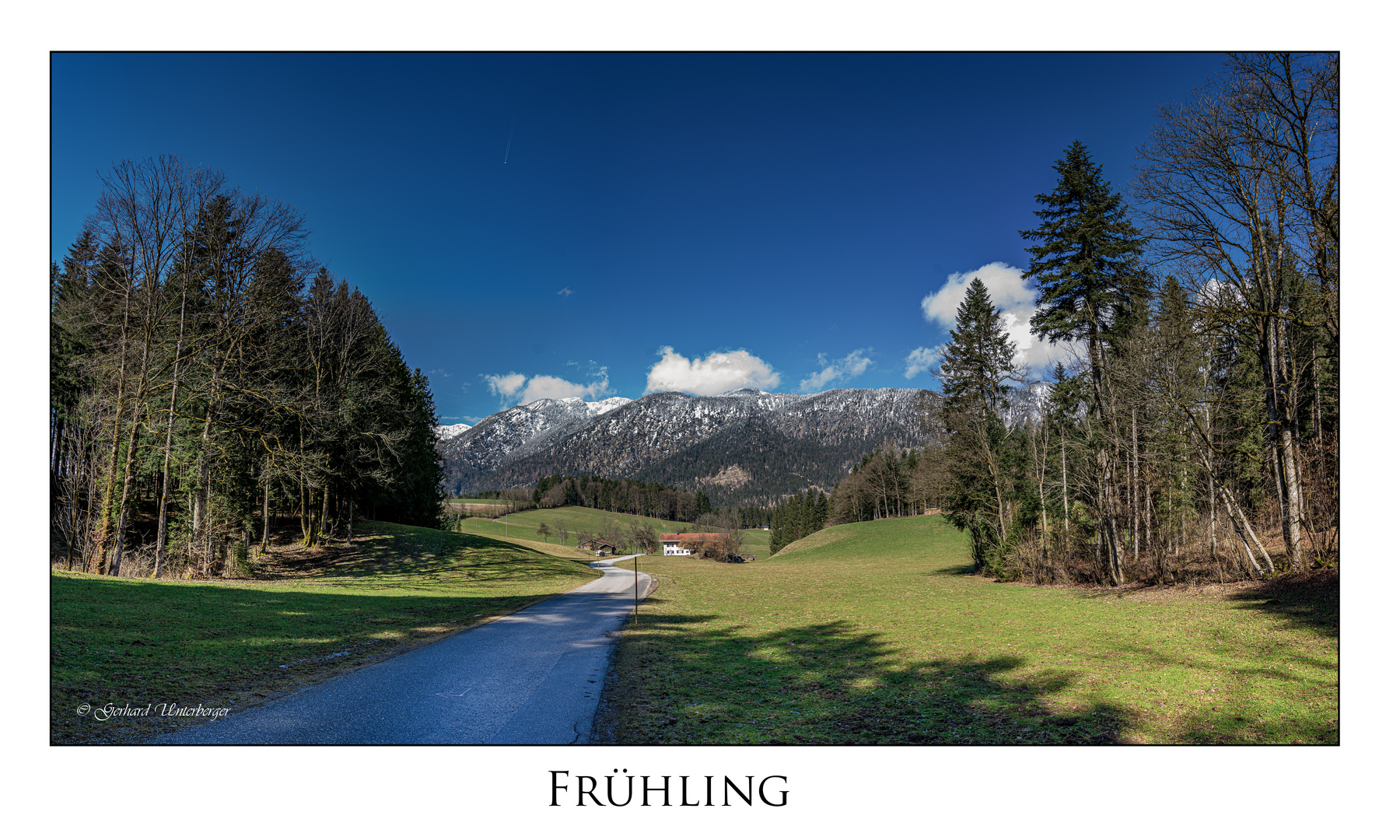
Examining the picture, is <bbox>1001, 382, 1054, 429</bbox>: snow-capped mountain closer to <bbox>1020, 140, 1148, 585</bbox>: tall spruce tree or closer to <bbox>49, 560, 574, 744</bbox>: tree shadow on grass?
<bbox>1020, 140, 1148, 585</bbox>: tall spruce tree

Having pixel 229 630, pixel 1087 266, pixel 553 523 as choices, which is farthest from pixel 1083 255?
pixel 553 523

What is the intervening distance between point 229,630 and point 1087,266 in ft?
86.1

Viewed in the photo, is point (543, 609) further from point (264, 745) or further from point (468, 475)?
point (468, 475)

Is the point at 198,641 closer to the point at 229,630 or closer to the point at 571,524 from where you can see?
the point at 229,630

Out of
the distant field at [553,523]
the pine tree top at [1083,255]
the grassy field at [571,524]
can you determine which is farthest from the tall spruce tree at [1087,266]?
the distant field at [553,523]

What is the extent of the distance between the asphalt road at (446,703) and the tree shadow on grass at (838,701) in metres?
0.55

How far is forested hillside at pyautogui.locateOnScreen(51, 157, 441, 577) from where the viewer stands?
461 inches

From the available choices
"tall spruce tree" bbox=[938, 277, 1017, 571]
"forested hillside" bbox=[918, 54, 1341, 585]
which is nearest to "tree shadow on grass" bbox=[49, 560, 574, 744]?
"forested hillside" bbox=[918, 54, 1341, 585]

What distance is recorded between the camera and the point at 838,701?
639 centimetres

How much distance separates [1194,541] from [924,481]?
10.2m

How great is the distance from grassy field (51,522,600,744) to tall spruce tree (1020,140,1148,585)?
21.2m

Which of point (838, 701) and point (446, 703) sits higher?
point (446, 703)

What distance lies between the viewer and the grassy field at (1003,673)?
204 inches
